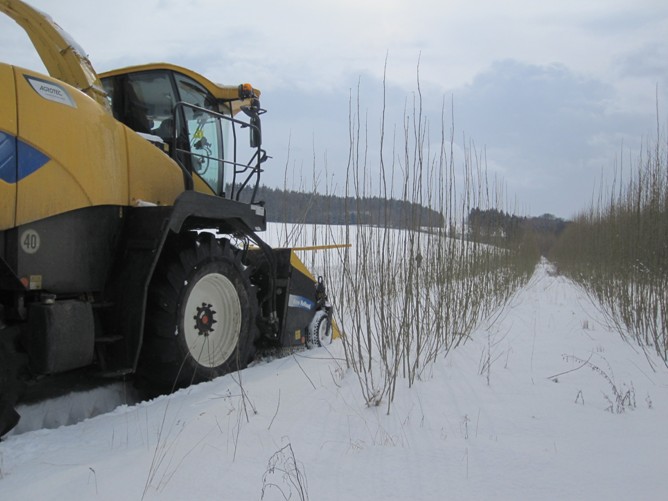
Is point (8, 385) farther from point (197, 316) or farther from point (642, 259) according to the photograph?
point (642, 259)

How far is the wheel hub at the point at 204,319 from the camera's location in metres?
3.84

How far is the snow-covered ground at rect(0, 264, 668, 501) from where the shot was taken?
86.0 inches

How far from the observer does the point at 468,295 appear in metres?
5.63

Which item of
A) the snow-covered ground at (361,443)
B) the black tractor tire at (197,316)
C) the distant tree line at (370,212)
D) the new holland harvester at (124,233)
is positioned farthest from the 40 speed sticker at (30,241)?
the distant tree line at (370,212)

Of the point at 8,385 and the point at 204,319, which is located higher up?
the point at 204,319

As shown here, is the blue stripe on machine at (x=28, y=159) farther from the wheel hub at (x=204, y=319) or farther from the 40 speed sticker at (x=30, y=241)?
the wheel hub at (x=204, y=319)

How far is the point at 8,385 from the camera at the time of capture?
261 centimetres

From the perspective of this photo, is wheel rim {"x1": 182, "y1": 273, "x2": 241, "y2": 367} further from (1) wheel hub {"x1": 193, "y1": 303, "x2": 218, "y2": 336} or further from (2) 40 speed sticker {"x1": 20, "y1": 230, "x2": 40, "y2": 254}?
(2) 40 speed sticker {"x1": 20, "y1": 230, "x2": 40, "y2": 254}

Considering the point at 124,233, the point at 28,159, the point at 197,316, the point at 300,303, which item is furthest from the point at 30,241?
the point at 300,303

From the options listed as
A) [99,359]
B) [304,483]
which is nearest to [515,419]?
[304,483]

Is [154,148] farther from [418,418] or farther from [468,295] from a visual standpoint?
[468,295]

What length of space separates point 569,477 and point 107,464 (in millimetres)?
1967

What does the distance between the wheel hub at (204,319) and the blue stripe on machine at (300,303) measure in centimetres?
108

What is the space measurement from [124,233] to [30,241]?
2.22 feet
